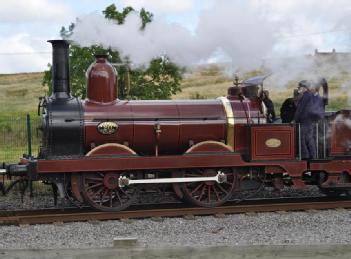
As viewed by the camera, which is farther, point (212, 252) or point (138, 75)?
point (138, 75)

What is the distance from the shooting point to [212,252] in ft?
13.4

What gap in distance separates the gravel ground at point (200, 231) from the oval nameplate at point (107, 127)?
57.8 inches

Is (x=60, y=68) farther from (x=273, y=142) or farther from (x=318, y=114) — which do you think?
(x=318, y=114)

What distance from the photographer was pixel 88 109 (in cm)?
923

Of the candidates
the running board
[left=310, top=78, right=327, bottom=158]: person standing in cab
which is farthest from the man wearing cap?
the running board

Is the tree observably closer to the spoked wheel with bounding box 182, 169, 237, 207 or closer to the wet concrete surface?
the spoked wheel with bounding box 182, 169, 237, 207

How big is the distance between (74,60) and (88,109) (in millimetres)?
9014

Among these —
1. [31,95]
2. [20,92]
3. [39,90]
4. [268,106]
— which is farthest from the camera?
[39,90]

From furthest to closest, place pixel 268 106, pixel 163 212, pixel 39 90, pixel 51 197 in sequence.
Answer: pixel 39 90 → pixel 51 197 → pixel 268 106 → pixel 163 212

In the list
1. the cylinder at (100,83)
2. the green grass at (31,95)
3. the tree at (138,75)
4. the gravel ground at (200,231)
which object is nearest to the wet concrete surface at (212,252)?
the gravel ground at (200,231)

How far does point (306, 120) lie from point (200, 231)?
10.2ft

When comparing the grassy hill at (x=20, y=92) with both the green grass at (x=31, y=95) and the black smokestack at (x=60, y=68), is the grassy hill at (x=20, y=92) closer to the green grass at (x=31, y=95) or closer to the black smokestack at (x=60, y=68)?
the green grass at (x=31, y=95)

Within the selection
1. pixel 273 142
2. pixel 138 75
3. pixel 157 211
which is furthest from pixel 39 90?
pixel 157 211

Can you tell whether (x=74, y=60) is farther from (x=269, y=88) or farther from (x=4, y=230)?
(x=4, y=230)
